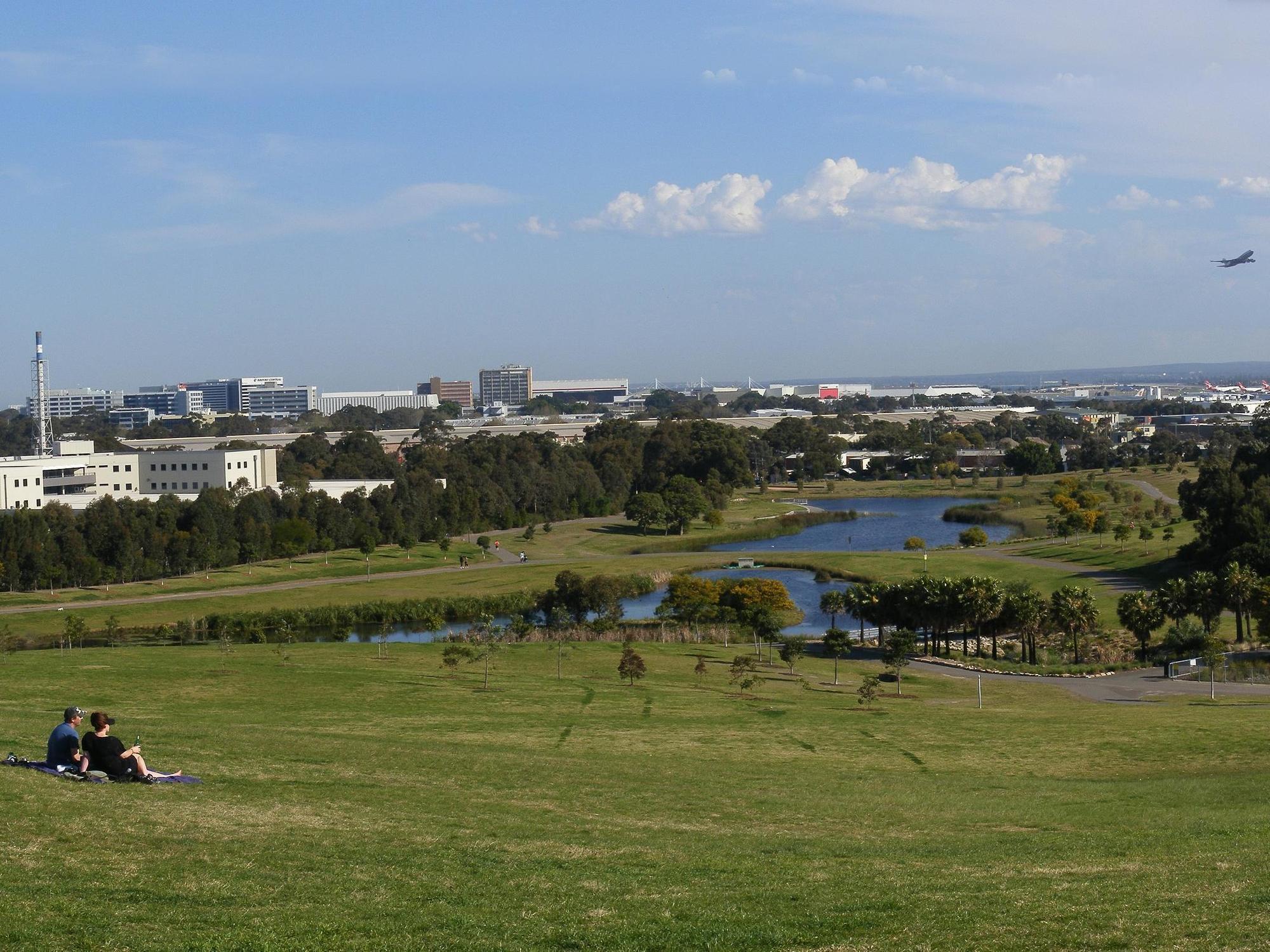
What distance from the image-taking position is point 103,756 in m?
13.7

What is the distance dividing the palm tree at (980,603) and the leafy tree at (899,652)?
4021 millimetres

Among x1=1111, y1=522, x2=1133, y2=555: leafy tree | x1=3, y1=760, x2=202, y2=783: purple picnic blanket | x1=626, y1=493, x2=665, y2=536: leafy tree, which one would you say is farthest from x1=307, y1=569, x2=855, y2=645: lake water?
x1=3, y1=760, x2=202, y2=783: purple picnic blanket

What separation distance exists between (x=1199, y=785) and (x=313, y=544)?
56.9 m

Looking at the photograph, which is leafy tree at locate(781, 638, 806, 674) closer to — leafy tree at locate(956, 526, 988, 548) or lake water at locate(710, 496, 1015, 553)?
leafy tree at locate(956, 526, 988, 548)

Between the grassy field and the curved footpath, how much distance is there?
9.33 feet

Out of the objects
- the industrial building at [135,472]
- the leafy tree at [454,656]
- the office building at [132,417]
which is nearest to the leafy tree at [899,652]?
the leafy tree at [454,656]

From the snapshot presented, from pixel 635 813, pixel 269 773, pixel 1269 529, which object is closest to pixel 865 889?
pixel 635 813

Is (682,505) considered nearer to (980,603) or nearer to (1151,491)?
(1151,491)

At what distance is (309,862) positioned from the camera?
11.4 m

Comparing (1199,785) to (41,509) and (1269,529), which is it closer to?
(1269,529)

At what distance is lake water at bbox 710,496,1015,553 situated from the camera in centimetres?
7488

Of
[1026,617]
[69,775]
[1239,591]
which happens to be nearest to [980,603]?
[1026,617]

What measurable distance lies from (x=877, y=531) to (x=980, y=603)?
4251 cm

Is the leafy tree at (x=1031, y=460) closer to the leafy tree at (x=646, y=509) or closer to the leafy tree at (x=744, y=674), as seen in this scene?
the leafy tree at (x=646, y=509)
